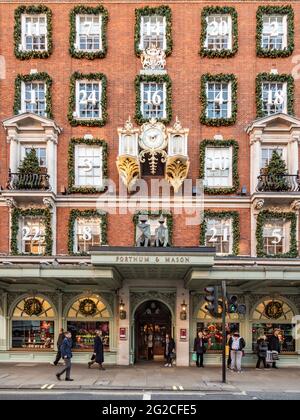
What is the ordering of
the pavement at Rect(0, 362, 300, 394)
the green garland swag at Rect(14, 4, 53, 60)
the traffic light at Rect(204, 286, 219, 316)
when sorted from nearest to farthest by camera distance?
the pavement at Rect(0, 362, 300, 394), the traffic light at Rect(204, 286, 219, 316), the green garland swag at Rect(14, 4, 53, 60)

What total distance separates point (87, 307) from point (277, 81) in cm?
1395

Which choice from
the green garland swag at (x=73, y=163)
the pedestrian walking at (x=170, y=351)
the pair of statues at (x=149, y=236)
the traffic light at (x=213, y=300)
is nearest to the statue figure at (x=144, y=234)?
the pair of statues at (x=149, y=236)

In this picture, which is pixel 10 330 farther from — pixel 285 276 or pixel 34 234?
pixel 285 276

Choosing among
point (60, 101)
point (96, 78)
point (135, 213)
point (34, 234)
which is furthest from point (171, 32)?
point (34, 234)

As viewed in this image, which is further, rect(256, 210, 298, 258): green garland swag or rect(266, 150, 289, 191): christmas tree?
rect(256, 210, 298, 258): green garland swag

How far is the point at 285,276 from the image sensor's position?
2517 centimetres

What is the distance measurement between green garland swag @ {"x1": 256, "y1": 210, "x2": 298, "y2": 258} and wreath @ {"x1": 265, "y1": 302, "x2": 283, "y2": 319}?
2244 millimetres

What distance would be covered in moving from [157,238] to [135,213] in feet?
10.2

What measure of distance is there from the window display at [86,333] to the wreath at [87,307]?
1.42 ft

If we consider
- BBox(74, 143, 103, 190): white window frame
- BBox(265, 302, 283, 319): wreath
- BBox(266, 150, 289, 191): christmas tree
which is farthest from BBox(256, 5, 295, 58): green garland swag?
BBox(265, 302, 283, 319): wreath

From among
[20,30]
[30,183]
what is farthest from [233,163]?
[20,30]

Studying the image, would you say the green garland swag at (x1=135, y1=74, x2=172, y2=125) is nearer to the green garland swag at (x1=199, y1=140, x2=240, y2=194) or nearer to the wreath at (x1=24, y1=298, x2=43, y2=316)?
the green garland swag at (x1=199, y1=140, x2=240, y2=194)

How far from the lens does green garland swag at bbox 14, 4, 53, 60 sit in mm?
29984

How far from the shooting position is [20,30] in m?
30.2
